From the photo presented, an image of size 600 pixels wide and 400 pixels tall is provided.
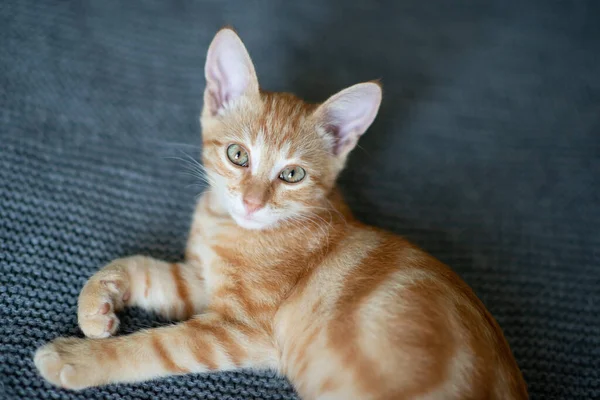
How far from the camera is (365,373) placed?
1.04m

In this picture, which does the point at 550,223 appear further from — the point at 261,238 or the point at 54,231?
the point at 54,231

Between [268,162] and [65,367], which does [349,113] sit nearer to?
[268,162]

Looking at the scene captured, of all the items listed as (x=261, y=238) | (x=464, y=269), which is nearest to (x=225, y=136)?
(x=261, y=238)

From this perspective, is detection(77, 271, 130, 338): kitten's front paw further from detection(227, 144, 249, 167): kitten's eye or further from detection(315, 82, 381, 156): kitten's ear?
detection(315, 82, 381, 156): kitten's ear

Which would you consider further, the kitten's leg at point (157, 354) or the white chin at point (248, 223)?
the white chin at point (248, 223)

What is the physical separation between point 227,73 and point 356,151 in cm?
60

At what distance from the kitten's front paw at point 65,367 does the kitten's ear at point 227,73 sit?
Answer: 2.22 feet

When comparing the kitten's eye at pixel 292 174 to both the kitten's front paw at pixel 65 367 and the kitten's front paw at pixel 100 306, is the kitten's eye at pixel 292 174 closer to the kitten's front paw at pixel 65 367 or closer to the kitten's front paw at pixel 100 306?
the kitten's front paw at pixel 100 306

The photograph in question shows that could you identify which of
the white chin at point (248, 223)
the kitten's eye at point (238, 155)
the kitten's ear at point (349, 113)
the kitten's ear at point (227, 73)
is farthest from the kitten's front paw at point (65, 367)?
the kitten's ear at point (349, 113)

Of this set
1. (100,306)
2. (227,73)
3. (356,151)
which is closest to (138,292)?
(100,306)

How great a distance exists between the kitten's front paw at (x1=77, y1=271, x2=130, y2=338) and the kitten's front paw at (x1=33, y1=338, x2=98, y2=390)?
73 mm

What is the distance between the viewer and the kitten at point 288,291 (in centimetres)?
105

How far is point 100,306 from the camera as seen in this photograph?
1.20 metres

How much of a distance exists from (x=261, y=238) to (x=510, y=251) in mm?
779
